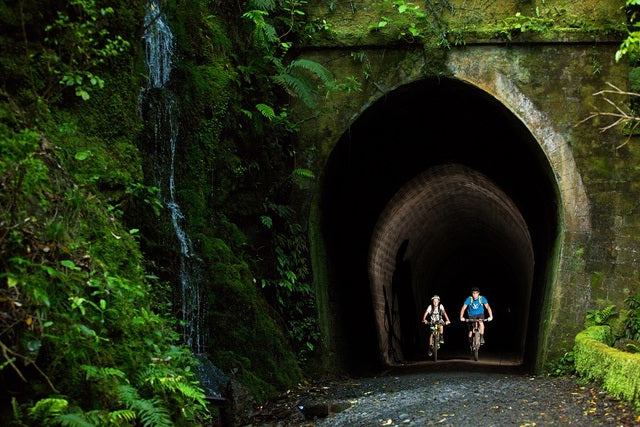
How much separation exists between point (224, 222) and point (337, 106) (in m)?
3.47

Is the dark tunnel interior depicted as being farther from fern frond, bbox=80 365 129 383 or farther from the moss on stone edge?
fern frond, bbox=80 365 129 383

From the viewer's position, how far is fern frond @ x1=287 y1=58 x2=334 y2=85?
36.6 feet

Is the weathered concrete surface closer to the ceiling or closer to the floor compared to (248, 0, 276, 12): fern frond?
closer to the floor

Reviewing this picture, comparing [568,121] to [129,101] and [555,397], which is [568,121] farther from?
[129,101]

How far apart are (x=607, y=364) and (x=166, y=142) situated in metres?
5.84

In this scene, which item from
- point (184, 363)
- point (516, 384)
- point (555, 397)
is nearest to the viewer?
point (184, 363)

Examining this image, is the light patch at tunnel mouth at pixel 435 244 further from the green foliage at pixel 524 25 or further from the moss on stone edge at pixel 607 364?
the moss on stone edge at pixel 607 364

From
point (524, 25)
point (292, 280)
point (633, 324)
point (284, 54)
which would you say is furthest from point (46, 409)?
point (524, 25)

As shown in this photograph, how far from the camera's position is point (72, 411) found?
428 cm

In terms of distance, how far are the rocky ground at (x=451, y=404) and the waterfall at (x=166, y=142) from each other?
1.42m

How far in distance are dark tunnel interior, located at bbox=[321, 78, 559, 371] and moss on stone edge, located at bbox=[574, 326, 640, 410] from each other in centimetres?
236

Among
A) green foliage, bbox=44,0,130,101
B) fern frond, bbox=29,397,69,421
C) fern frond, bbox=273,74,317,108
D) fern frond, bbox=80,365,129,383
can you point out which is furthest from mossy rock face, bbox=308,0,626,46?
fern frond, bbox=29,397,69,421

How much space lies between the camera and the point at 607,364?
27.0 ft

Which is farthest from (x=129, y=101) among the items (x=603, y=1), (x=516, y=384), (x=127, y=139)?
(x=603, y=1)
